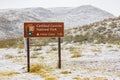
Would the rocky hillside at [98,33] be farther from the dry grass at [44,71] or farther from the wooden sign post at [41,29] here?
the dry grass at [44,71]

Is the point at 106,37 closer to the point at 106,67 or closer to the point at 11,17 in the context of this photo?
the point at 106,67

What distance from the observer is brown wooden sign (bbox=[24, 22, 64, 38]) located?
2289 centimetres

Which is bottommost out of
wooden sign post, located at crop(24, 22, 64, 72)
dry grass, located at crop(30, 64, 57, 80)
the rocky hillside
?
dry grass, located at crop(30, 64, 57, 80)

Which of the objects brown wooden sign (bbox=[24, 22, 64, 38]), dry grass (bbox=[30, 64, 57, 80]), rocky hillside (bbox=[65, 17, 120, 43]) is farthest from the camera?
rocky hillside (bbox=[65, 17, 120, 43])

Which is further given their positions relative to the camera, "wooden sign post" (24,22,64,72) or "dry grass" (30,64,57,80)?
"wooden sign post" (24,22,64,72)

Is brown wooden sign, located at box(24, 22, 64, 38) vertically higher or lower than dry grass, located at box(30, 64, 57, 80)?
higher

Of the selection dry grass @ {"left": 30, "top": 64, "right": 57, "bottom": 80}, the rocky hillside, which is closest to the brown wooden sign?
dry grass @ {"left": 30, "top": 64, "right": 57, "bottom": 80}

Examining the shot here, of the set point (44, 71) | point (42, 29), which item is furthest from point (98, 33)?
point (44, 71)

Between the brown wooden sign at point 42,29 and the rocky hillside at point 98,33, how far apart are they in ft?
77.6

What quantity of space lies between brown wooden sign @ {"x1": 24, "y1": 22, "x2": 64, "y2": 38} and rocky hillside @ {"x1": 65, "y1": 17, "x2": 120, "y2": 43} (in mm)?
23643

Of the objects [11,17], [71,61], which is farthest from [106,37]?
[11,17]

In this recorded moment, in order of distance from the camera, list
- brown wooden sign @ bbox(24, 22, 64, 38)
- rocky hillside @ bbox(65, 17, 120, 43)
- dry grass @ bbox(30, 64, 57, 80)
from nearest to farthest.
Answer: dry grass @ bbox(30, 64, 57, 80)
brown wooden sign @ bbox(24, 22, 64, 38)
rocky hillside @ bbox(65, 17, 120, 43)

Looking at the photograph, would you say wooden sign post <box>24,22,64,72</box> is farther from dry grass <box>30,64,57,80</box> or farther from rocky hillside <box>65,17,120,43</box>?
rocky hillside <box>65,17,120,43</box>

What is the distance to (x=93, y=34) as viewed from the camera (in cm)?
5356
